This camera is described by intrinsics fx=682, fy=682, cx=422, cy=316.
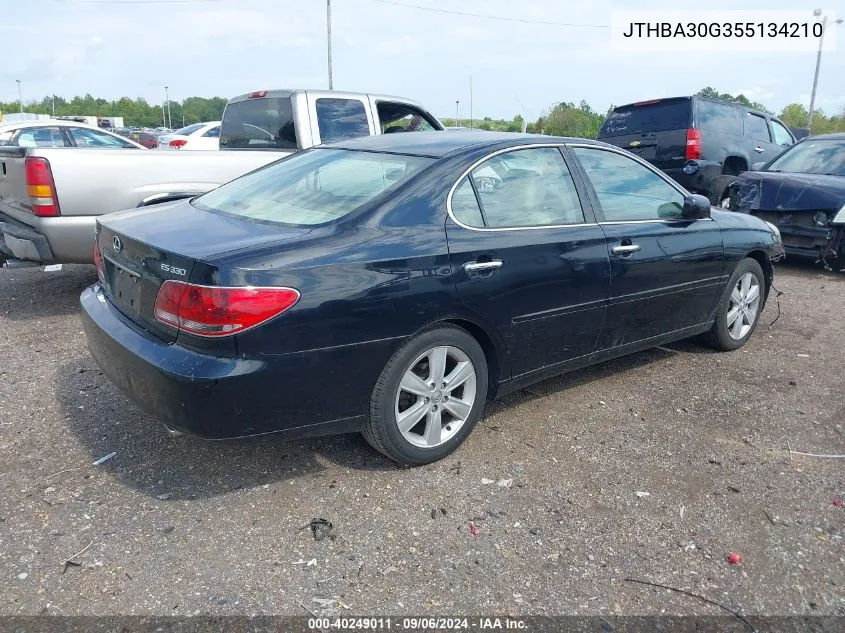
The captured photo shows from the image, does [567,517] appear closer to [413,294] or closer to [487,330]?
[487,330]

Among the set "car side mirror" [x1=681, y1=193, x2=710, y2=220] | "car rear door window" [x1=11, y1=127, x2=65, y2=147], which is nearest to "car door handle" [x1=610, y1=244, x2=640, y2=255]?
"car side mirror" [x1=681, y1=193, x2=710, y2=220]

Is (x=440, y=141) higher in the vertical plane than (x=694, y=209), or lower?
higher

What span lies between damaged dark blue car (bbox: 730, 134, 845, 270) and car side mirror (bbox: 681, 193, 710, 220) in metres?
4.04

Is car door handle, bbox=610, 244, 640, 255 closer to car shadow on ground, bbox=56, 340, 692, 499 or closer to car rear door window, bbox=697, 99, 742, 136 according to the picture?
car shadow on ground, bbox=56, 340, 692, 499

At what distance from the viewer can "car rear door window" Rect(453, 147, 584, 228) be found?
3416 millimetres

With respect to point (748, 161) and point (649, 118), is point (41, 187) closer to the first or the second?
point (649, 118)

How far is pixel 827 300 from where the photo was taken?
22.0ft

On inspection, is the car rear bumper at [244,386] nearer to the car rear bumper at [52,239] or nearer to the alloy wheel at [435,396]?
the alloy wheel at [435,396]

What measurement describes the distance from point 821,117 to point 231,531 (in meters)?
46.9

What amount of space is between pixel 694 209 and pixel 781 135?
9.52 metres

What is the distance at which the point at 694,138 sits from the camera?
9805 mm

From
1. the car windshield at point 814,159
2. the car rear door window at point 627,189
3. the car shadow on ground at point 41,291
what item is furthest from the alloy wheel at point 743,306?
the car shadow on ground at point 41,291

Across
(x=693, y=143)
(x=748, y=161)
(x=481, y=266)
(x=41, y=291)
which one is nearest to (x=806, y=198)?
(x=693, y=143)

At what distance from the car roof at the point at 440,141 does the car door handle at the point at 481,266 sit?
61cm
